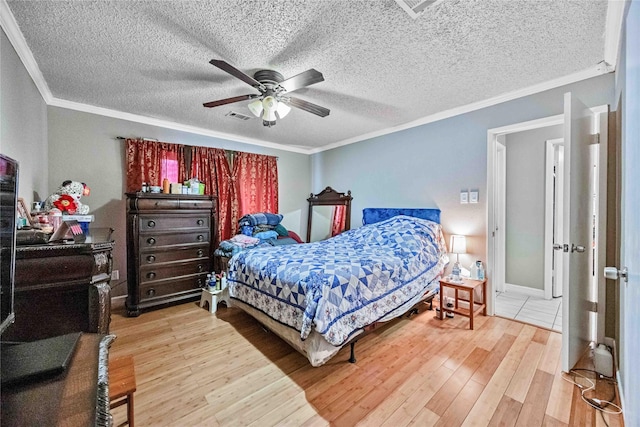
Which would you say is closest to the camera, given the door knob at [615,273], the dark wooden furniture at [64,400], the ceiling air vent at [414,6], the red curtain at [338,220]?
the dark wooden furniture at [64,400]

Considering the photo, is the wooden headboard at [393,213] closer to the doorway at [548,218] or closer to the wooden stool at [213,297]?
the doorway at [548,218]

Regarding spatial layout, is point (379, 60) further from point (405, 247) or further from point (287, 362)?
point (287, 362)

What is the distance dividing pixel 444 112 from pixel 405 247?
71.6 inches

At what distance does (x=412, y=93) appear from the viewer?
2787mm

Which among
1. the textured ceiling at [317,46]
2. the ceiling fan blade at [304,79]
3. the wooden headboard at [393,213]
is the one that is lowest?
the wooden headboard at [393,213]

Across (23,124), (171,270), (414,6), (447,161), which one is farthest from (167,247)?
(447,161)

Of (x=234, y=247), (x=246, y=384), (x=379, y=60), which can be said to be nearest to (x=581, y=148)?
(x=379, y=60)

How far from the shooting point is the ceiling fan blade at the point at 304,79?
1885 millimetres

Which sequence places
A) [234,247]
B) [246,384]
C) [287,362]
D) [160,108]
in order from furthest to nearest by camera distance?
1. [234,247]
2. [160,108]
3. [287,362]
4. [246,384]

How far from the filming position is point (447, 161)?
337 centimetres

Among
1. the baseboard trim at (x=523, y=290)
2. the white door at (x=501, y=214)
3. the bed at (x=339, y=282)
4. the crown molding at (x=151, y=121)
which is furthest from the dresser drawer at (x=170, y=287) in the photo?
the baseboard trim at (x=523, y=290)

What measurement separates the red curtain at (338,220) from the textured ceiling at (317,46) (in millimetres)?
2101

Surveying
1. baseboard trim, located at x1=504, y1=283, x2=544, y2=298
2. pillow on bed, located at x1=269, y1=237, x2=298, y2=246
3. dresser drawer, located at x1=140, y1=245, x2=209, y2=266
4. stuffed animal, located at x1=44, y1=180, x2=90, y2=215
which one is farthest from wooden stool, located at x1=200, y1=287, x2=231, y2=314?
baseboard trim, located at x1=504, y1=283, x2=544, y2=298

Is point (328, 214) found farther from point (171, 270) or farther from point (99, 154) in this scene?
point (99, 154)
